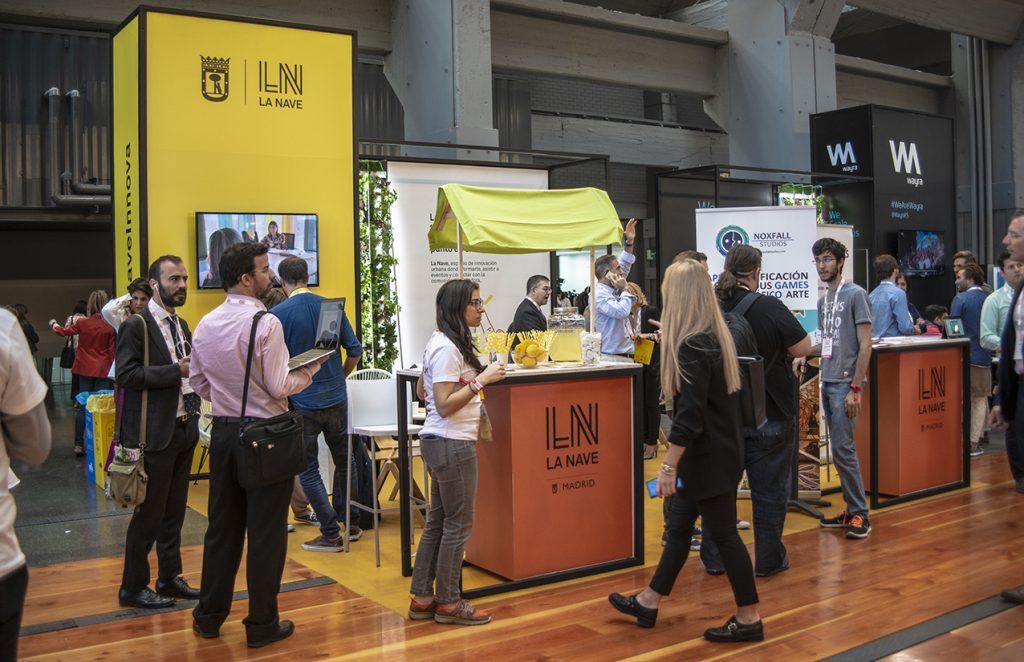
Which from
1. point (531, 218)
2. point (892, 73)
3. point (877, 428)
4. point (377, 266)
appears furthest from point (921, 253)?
point (531, 218)

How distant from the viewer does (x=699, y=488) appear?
11.3 feet

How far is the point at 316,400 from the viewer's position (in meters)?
4.94

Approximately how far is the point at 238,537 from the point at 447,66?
22.4ft

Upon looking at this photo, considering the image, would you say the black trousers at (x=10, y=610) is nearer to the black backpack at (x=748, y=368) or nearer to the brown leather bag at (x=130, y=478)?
the brown leather bag at (x=130, y=478)

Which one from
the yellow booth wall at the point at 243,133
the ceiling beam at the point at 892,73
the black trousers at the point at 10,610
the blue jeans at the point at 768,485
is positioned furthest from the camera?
the ceiling beam at the point at 892,73

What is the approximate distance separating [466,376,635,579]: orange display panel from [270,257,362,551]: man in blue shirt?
0.94m

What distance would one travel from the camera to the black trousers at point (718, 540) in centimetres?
343

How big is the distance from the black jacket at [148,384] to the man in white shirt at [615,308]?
363cm

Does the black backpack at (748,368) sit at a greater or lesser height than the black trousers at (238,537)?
greater

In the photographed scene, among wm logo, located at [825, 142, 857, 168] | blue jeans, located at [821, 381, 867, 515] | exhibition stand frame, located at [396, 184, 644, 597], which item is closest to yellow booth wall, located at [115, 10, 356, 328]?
exhibition stand frame, located at [396, 184, 644, 597]

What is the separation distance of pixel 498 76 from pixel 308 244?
8257mm

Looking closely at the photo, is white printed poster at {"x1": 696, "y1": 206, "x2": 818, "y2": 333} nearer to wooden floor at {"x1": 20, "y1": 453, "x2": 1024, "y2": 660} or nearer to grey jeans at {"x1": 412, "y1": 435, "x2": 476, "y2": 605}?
wooden floor at {"x1": 20, "y1": 453, "x2": 1024, "y2": 660}

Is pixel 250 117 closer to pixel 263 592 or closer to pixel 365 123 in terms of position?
pixel 263 592

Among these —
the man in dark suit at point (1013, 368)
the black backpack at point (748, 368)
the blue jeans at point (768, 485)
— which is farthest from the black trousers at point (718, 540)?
the man in dark suit at point (1013, 368)
